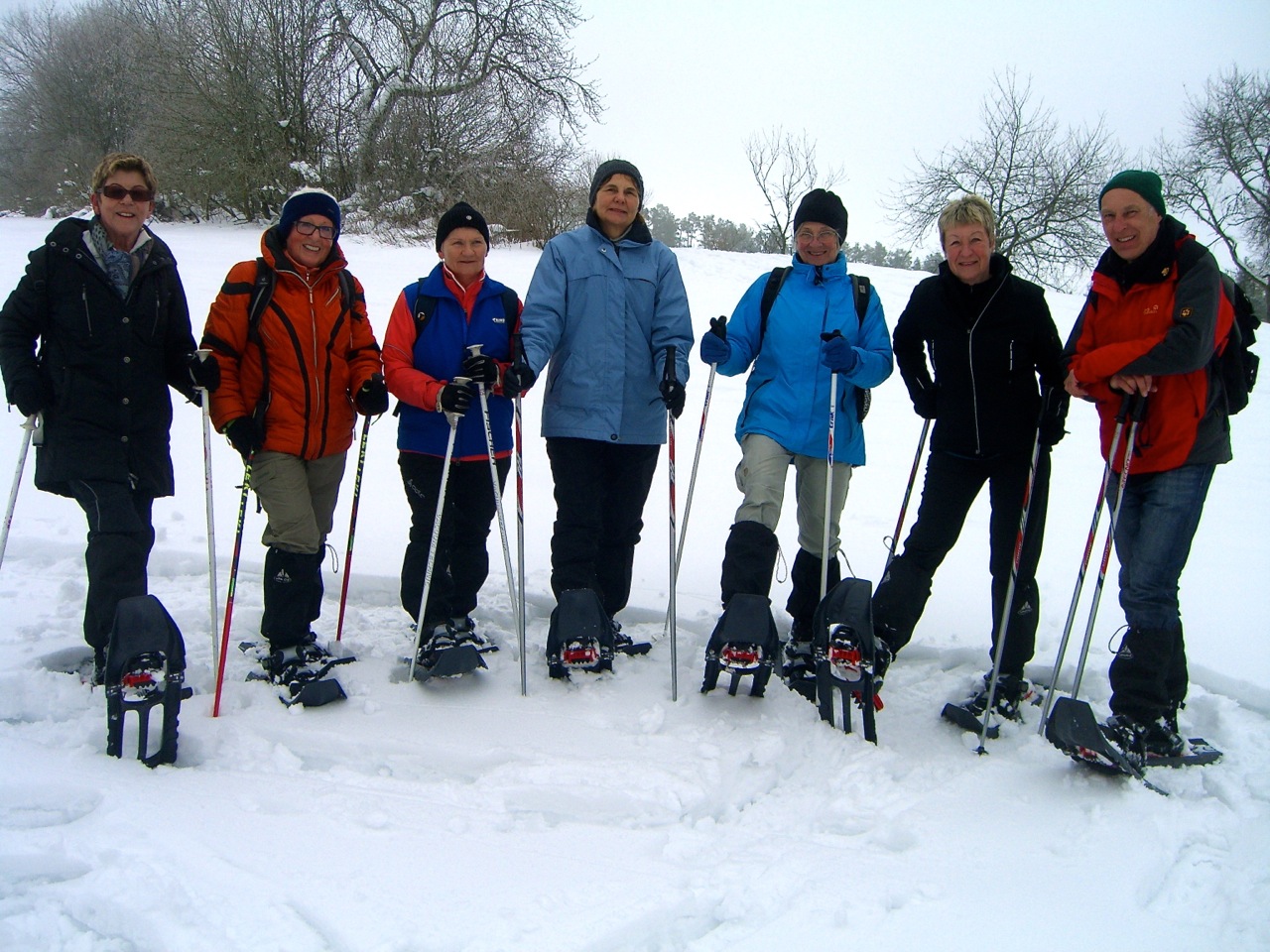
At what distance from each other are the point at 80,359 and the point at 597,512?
2.07 m

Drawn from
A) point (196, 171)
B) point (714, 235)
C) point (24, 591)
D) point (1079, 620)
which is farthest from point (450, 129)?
point (1079, 620)

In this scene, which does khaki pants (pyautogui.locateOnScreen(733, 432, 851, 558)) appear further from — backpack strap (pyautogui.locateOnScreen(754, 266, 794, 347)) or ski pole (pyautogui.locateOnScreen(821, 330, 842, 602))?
backpack strap (pyautogui.locateOnScreen(754, 266, 794, 347))

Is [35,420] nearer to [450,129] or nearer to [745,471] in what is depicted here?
[745,471]

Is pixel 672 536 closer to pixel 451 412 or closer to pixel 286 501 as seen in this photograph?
pixel 451 412

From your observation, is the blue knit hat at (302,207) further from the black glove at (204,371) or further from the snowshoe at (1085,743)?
the snowshoe at (1085,743)

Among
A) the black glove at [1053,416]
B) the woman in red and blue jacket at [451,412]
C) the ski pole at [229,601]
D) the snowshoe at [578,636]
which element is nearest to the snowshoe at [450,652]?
the woman in red and blue jacket at [451,412]

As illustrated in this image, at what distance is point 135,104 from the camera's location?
22500 mm

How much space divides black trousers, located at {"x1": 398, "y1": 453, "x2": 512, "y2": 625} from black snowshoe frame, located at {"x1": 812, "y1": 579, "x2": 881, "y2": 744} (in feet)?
5.02

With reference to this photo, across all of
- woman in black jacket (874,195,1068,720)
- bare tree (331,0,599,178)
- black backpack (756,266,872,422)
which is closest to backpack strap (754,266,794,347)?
black backpack (756,266,872,422)

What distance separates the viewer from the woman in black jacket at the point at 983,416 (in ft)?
10.6

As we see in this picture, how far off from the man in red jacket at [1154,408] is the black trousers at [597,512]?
1.83 m

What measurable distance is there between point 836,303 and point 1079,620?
2023mm

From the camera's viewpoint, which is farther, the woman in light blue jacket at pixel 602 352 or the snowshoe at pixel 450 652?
the woman in light blue jacket at pixel 602 352

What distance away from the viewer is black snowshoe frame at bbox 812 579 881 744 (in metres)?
3.03
